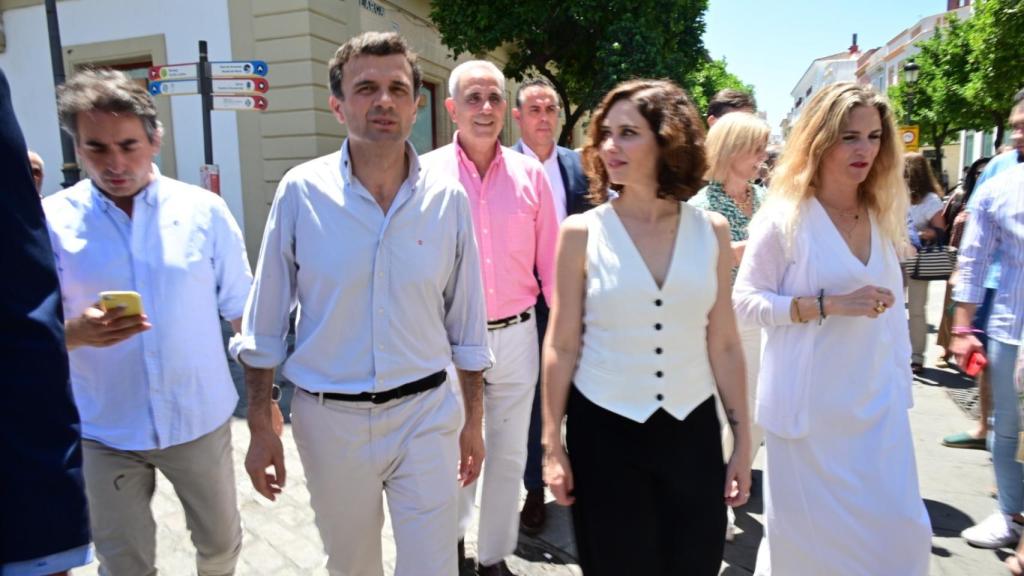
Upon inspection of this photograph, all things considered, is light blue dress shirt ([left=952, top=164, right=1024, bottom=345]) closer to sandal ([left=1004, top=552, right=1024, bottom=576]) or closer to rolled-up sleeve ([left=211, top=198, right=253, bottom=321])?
sandal ([left=1004, top=552, right=1024, bottom=576])

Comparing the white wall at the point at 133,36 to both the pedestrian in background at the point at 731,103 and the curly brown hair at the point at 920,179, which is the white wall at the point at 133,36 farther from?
the curly brown hair at the point at 920,179

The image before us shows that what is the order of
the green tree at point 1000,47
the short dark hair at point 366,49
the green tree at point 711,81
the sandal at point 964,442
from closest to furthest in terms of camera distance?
the short dark hair at point 366,49 → the sandal at point 964,442 → the green tree at point 1000,47 → the green tree at point 711,81

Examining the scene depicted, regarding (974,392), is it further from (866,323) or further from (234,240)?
(234,240)

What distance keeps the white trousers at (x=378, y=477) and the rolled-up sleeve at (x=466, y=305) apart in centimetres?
21

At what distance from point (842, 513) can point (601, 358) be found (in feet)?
3.50

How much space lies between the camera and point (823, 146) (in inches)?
96.6

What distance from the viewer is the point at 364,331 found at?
7.04 feet

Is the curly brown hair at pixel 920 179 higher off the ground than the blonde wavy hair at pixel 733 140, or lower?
lower

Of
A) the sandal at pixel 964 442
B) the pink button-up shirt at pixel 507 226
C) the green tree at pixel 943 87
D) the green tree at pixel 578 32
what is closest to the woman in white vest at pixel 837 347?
the pink button-up shirt at pixel 507 226

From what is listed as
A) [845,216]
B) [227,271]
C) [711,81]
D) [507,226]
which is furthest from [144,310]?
[711,81]

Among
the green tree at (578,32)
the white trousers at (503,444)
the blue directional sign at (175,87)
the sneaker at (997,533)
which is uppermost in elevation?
the green tree at (578,32)

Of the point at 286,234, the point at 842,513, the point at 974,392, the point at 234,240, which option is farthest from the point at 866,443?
the point at 974,392

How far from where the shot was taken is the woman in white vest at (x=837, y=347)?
2297 millimetres

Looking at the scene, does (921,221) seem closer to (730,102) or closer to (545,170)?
(730,102)
